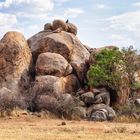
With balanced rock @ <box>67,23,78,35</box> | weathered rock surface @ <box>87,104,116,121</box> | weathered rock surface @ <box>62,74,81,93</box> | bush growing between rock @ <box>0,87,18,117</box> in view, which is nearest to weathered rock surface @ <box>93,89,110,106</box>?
weathered rock surface @ <box>87,104,116,121</box>

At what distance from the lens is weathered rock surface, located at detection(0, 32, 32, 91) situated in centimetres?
3209

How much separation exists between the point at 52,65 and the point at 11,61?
2.96 meters

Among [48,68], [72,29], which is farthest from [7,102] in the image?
[72,29]

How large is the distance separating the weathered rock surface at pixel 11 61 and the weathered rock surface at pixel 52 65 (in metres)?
1.34

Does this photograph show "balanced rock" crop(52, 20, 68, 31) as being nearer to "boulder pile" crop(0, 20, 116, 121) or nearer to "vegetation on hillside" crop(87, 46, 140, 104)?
"boulder pile" crop(0, 20, 116, 121)

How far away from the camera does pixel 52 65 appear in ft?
105

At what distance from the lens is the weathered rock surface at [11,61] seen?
32.1m

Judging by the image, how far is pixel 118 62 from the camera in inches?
1210

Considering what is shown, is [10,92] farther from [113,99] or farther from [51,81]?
[113,99]

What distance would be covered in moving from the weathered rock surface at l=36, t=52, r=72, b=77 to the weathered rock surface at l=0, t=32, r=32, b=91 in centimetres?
134

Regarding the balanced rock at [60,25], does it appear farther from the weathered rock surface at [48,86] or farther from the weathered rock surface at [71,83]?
the weathered rock surface at [48,86]

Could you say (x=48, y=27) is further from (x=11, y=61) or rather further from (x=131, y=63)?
(x=131, y=63)

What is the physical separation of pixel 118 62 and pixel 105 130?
11.3 meters

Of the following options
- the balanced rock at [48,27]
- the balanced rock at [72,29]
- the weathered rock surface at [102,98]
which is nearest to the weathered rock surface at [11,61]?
the balanced rock at [48,27]
